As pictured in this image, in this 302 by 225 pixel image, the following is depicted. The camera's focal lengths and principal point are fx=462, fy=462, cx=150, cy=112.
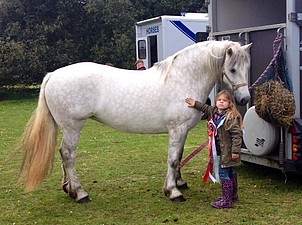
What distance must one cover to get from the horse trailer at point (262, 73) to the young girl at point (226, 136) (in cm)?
60

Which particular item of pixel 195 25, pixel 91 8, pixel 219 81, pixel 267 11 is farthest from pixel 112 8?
pixel 219 81

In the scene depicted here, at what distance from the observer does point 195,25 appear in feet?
40.4

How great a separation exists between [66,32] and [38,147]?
16.3 m

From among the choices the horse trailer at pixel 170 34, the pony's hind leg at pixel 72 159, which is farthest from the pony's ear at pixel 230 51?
the horse trailer at pixel 170 34

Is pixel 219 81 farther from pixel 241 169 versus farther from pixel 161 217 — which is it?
pixel 241 169

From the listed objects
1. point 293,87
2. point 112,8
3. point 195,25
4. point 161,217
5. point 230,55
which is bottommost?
point 161,217

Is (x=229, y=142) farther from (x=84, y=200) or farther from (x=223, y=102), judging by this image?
(x=84, y=200)

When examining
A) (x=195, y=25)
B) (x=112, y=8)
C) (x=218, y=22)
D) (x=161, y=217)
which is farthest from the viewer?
(x=112, y=8)

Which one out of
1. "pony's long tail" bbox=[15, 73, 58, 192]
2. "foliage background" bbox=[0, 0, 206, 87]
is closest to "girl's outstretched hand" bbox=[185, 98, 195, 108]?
"pony's long tail" bbox=[15, 73, 58, 192]

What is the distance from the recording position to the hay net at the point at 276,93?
4508 mm

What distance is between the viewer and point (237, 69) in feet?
14.5

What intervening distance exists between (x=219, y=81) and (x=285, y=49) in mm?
728

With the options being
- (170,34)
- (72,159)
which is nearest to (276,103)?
(72,159)

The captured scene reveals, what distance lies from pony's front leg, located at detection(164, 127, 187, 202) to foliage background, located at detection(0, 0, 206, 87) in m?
14.7
